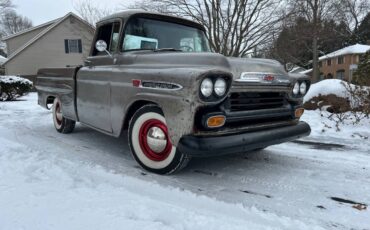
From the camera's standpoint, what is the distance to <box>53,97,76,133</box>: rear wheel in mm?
6247

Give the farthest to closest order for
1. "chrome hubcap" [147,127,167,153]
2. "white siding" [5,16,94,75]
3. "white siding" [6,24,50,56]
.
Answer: "white siding" [6,24,50,56] → "white siding" [5,16,94,75] → "chrome hubcap" [147,127,167,153]

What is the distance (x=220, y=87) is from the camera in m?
3.29

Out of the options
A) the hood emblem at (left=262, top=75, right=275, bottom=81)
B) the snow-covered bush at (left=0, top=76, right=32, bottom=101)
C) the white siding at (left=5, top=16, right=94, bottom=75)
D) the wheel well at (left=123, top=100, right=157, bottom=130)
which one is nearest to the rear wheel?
the wheel well at (left=123, top=100, right=157, bottom=130)

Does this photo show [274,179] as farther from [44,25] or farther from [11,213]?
[44,25]

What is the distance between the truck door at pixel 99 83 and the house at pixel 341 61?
35587 millimetres

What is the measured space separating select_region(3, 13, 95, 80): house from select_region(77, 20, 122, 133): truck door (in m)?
24.5

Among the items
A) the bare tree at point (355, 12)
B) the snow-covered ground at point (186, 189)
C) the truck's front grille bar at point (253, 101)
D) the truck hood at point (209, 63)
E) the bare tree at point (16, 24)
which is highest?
the bare tree at point (16, 24)

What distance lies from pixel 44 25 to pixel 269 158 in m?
30.9

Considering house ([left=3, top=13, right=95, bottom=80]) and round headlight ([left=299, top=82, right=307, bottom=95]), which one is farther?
house ([left=3, top=13, right=95, bottom=80])

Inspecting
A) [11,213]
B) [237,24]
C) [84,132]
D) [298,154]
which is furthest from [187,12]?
[11,213]

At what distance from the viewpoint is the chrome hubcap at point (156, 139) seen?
12.5ft

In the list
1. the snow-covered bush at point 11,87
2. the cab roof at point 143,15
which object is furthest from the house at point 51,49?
the cab roof at point 143,15

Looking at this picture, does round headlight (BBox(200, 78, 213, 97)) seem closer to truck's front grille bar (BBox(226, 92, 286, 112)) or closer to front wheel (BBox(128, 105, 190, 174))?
truck's front grille bar (BBox(226, 92, 286, 112))

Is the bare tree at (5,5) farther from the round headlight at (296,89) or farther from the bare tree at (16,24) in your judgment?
the round headlight at (296,89)
